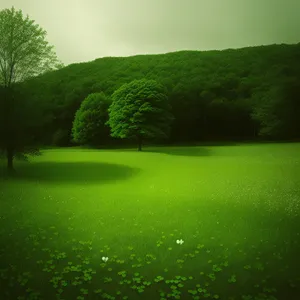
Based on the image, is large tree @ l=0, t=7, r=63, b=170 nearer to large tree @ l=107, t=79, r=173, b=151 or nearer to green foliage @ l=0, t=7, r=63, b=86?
green foliage @ l=0, t=7, r=63, b=86

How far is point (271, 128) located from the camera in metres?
50.7

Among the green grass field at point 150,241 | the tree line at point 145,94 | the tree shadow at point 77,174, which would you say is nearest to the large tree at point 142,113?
the tree line at point 145,94

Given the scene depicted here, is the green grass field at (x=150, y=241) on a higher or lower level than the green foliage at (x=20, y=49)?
lower

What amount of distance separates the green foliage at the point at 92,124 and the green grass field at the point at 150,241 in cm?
4349

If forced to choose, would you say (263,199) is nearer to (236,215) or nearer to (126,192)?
(236,215)

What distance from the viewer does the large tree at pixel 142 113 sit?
47.9 m

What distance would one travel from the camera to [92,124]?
6153cm

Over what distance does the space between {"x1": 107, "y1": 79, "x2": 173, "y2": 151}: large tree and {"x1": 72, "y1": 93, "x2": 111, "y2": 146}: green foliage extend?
11.2 meters

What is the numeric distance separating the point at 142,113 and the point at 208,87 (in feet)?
103

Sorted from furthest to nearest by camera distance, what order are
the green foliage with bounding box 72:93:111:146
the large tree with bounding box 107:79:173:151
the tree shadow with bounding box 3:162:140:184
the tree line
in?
the green foliage with bounding box 72:93:111:146 → the large tree with bounding box 107:79:173:151 → the tree line → the tree shadow with bounding box 3:162:140:184

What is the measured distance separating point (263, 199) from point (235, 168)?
11534 mm

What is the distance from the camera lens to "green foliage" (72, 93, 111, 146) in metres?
61.7

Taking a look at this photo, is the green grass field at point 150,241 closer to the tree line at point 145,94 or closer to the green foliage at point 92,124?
the tree line at point 145,94

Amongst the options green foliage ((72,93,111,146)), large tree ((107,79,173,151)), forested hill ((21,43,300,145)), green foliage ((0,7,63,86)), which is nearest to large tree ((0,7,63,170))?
green foliage ((0,7,63,86))
